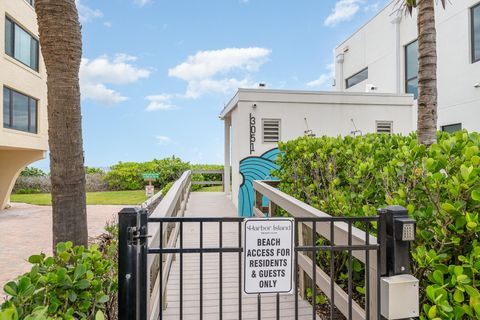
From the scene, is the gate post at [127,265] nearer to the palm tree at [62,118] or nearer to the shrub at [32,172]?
the palm tree at [62,118]

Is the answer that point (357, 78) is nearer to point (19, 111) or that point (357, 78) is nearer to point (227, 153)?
point (227, 153)

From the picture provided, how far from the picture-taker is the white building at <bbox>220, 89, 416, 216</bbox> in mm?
9734

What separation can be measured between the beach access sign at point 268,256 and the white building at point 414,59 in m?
7.74

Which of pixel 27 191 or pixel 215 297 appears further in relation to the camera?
pixel 27 191

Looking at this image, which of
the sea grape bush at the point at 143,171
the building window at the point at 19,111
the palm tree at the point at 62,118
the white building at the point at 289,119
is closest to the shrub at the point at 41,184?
the sea grape bush at the point at 143,171

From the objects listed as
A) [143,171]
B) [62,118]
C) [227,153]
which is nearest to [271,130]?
[227,153]

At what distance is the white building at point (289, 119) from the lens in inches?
383

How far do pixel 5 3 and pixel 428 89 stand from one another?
1443cm

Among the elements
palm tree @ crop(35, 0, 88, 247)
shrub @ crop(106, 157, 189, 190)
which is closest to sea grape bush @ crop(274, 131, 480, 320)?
palm tree @ crop(35, 0, 88, 247)

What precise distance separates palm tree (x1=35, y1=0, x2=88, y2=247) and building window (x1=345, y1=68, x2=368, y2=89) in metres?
17.2

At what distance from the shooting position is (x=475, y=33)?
10.7m

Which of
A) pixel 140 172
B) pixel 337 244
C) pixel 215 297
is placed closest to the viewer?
pixel 337 244

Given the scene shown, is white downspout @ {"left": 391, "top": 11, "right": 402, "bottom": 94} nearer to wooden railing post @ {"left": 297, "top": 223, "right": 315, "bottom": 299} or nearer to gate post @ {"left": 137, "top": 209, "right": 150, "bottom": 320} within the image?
wooden railing post @ {"left": 297, "top": 223, "right": 315, "bottom": 299}

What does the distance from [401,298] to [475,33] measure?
1208 cm
